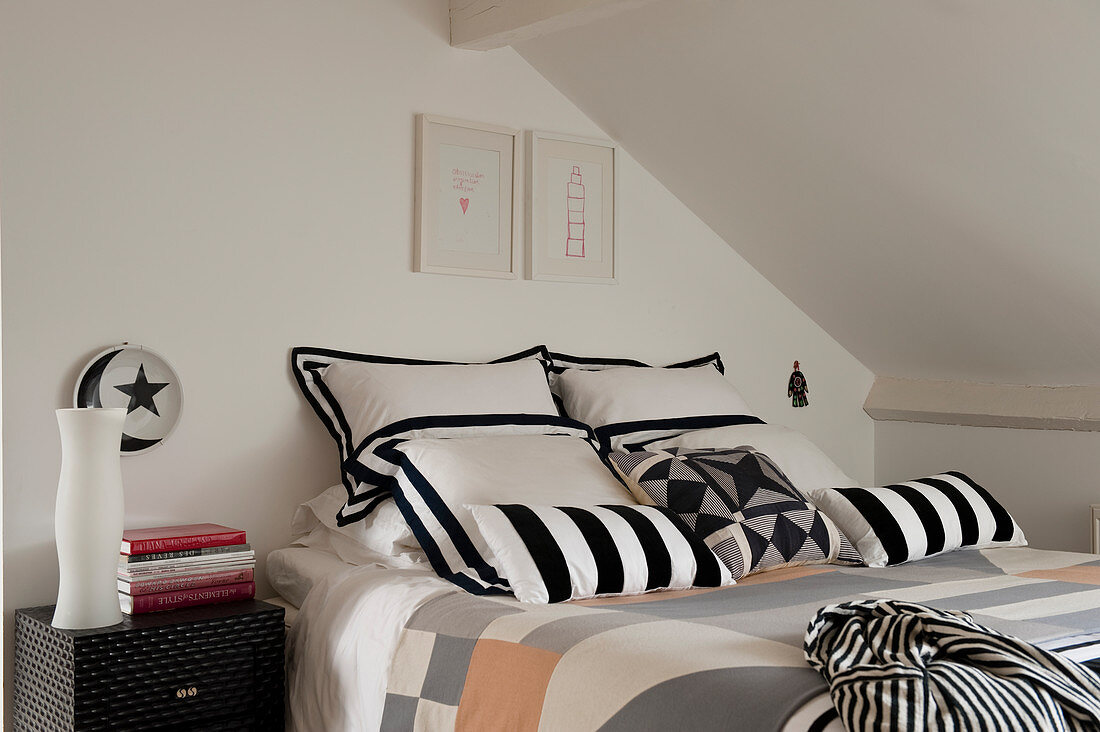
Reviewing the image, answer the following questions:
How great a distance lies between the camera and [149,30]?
2.57 metres

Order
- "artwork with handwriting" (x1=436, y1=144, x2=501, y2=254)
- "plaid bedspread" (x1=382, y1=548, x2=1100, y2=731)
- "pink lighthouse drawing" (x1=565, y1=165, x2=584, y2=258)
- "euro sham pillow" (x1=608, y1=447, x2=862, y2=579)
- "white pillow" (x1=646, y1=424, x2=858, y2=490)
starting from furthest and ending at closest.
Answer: "pink lighthouse drawing" (x1=565, y1=165, x2=584, y2=258)
"artwork with handwriting" (x1=436, y1=144, x2=501, y2=254)
"white pillow" (x1=646, y1=424, x2=858, y2=490)
"euro sham pillow" (x1=608, y1=447, x2=862, y2=579)
"plaid bedspread" (x1=382, y1=548, x2=1100, y2=731)

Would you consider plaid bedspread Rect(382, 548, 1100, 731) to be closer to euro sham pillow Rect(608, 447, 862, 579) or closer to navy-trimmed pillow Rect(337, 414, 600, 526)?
euro sham pillow Rect(608, 447, 862, 579)

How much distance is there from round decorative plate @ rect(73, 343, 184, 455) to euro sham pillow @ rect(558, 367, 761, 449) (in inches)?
44.9

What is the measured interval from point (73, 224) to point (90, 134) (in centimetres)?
22

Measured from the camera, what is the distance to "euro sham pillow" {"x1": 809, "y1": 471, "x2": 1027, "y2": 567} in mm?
2498

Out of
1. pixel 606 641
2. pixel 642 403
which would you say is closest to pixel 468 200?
pixel 642 403

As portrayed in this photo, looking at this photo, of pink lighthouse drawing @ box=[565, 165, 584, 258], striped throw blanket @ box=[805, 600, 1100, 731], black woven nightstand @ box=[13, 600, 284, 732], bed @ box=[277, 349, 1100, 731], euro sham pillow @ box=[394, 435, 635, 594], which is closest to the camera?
striped throw blanket @ box=[805, 600, 1100, 731]

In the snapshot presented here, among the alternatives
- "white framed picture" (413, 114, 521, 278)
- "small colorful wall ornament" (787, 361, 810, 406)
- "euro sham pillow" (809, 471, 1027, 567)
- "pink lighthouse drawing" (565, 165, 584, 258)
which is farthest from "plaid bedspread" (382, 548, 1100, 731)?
"small colorful wall ornament" (787, 361, 810, 406)

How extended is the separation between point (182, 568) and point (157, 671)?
10.4 inches

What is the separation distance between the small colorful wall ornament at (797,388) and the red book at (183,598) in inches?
86.1

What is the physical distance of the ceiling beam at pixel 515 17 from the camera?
8.64 feet

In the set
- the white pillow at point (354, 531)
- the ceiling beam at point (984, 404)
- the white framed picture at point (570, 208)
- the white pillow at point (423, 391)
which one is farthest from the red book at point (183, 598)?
the ceiling beam at point (984, 404)

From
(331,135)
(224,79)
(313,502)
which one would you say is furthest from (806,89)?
(313,502)

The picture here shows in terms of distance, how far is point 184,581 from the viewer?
232 centimetres
